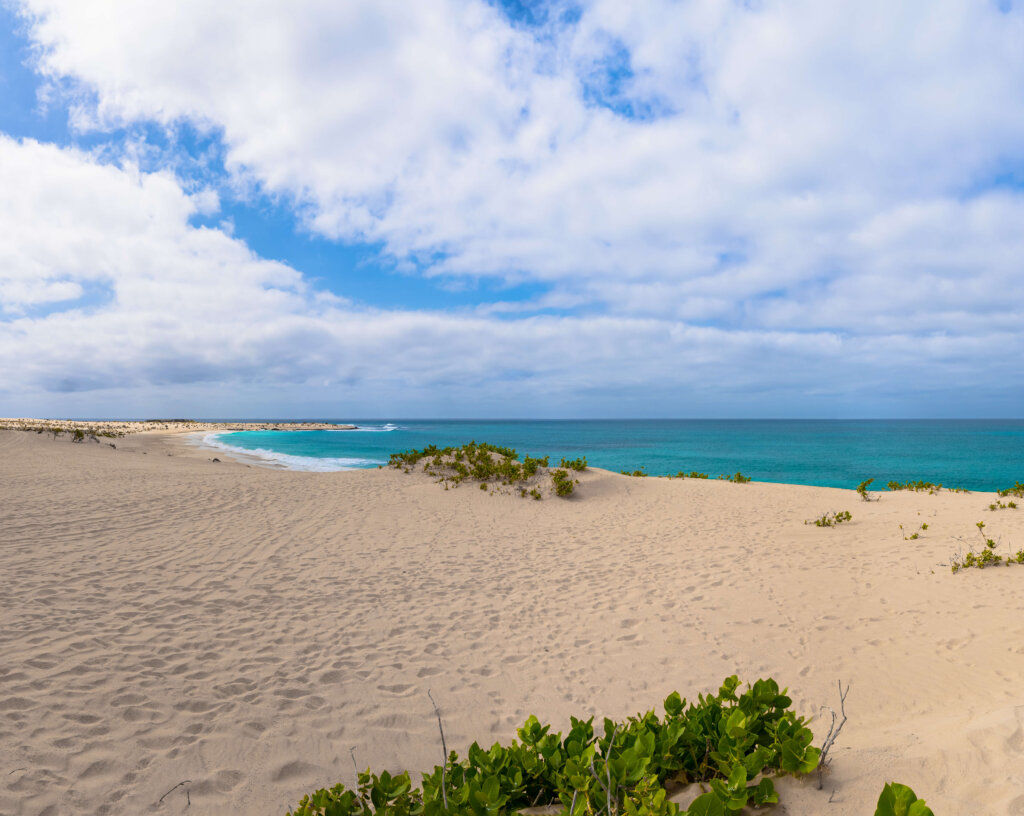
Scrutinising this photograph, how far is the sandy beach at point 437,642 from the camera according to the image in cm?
356

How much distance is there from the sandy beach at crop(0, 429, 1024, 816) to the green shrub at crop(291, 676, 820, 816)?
0.26 metres

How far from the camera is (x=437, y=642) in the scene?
613 centimetres

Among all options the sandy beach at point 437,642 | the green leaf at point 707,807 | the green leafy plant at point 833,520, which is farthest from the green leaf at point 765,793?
the green leafy plant at point 833,520

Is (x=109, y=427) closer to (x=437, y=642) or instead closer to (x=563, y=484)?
(x=563, y=484)

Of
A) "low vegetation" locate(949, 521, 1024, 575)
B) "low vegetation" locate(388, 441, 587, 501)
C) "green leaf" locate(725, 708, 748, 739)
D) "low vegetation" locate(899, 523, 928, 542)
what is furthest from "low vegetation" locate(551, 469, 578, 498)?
"green leaf" locate(725, 708, 748, 739)

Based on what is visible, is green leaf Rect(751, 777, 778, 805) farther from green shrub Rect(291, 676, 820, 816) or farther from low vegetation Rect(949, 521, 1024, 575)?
low vegetation Rect(949, 521, 1024, 575)

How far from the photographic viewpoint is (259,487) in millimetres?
15352

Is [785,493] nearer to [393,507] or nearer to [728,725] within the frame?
[393,507]

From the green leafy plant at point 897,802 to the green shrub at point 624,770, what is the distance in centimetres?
56

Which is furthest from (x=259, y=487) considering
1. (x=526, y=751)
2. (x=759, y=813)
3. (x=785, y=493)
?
(x=785, y=493)

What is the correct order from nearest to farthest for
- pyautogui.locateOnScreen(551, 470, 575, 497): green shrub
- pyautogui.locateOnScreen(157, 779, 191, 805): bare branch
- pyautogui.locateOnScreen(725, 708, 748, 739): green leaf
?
1. pyautogui.locateOnScreen(725, 708, 748, 739): green leaf
2. pyautogui.locateOnScreen(157, 779, 191, 805): bare branch
3. pyautogui.locateOnScreen(551, 470, 575, 497): green shrub

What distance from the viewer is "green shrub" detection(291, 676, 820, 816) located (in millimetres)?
2238

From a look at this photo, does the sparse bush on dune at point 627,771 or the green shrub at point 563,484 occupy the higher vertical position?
the sparse bush on dune at point 627,771

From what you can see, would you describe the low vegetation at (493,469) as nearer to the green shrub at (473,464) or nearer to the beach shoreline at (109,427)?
the green shrub at (473,464)
